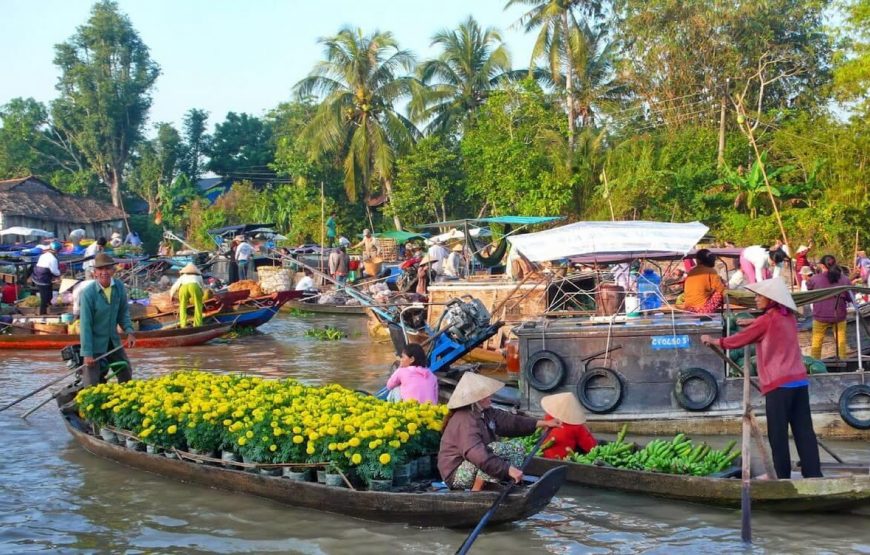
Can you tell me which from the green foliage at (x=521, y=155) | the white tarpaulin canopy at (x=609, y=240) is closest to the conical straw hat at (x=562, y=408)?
the white tarpaulin canopy at (x=609, y=240)

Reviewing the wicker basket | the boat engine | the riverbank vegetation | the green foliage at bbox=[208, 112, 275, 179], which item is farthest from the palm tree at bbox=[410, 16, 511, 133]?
the boat engine

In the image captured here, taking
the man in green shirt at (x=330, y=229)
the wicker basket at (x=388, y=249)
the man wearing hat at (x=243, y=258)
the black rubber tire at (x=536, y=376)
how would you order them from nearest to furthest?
the black rubber tire at (x=536, y=376)
the man wearing hat at (x=243, y=258)
the wicker basket at (x=388, y=249)
the man in green shirt at (x=330, y=229)

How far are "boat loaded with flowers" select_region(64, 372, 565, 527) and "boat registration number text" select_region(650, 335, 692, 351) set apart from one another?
2.94 meters

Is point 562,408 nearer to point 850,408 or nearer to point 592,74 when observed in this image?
point 850,408

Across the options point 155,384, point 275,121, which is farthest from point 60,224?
point 155,384

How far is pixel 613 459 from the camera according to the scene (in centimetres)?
713

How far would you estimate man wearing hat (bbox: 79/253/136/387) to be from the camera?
8.75 m

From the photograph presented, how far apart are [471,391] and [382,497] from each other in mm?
983

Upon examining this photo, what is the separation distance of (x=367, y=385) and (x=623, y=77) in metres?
18.4

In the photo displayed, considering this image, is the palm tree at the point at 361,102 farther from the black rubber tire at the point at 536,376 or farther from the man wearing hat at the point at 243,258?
the black rubber tire at the point at 536,376

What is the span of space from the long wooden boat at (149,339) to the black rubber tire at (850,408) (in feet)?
37.3

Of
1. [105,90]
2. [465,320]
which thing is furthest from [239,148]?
[465,320]

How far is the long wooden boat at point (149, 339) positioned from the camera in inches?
635

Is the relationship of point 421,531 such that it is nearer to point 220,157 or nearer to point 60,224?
point 60,224
